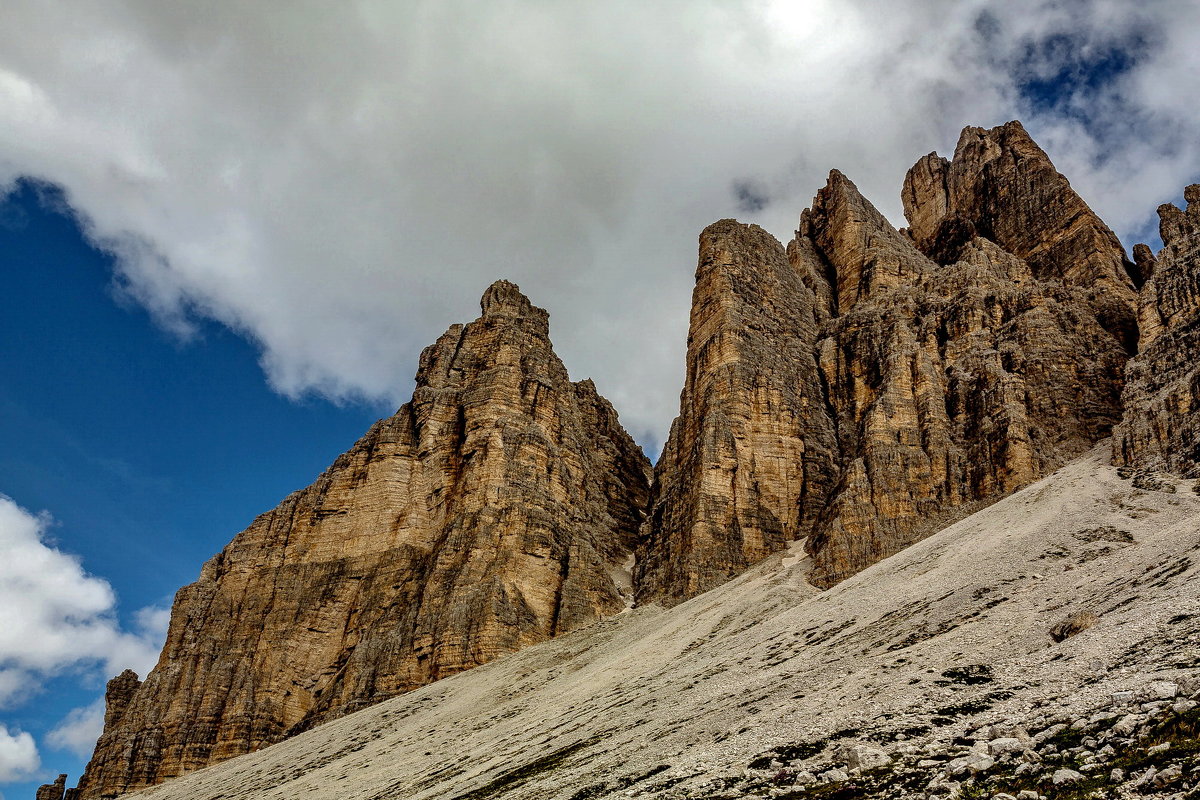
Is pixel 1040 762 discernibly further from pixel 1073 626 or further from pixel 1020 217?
pixel 1020 217

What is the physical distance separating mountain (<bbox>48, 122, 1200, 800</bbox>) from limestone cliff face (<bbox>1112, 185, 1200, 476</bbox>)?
33cm

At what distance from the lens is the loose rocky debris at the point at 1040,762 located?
48.5ft

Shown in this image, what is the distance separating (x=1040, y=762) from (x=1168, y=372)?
61.1 meters

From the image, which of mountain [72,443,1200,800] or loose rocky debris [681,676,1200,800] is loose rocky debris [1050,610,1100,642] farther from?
loose rocky debris [681,676,1200,800]

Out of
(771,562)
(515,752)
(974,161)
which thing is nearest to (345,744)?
(515,752)

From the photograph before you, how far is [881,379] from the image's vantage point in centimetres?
9556

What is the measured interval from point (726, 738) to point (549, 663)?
1668 inches

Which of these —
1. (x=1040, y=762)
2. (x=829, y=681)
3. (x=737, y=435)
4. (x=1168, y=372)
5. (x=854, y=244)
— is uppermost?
(x=854, y=244)

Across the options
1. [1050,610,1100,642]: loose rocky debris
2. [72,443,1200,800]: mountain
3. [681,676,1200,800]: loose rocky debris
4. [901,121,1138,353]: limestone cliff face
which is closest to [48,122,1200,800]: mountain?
[1050,610,1100,642]: loose rocky debris

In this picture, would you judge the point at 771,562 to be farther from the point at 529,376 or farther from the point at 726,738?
the point at 726,738

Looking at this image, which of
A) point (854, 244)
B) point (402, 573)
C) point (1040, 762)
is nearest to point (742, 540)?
point (402, 573)

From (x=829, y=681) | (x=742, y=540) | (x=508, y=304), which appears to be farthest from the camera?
(x=508, y=304)

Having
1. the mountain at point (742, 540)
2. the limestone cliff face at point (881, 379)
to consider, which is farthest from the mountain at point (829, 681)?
Answer: the limestone cliff face at point (881, 379)

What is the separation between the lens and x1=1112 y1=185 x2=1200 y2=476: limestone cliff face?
192 ft
